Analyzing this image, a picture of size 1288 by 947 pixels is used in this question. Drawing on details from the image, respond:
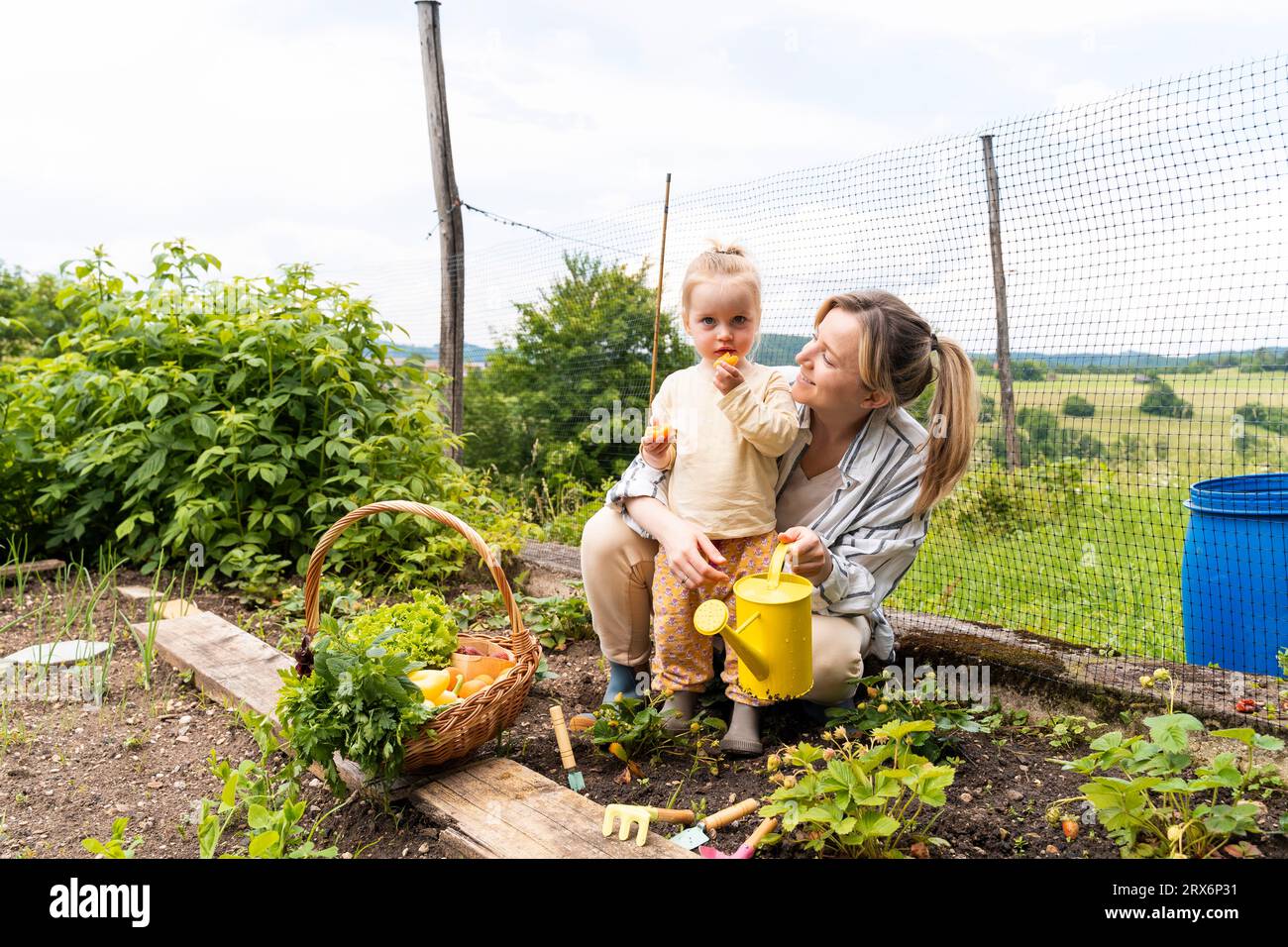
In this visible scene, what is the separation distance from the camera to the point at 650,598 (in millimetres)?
2416

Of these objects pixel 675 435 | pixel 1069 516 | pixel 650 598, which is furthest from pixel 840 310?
pixel 1069 516

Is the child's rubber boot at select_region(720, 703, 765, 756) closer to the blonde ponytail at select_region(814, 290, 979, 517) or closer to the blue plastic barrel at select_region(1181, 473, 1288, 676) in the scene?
the blonde ponytail at select_region(814, 290, 979, 517)

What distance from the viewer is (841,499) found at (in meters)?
2.28

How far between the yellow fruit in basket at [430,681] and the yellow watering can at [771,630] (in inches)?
24.2

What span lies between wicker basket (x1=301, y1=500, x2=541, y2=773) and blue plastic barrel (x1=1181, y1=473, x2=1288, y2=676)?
209cm

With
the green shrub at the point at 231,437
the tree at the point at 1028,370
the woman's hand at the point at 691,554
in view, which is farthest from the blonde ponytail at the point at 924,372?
the tree at the point at 1028,370

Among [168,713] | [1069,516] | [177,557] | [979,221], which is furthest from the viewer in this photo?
[1069,516]

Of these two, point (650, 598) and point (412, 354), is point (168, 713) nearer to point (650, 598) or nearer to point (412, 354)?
point (650, 598)

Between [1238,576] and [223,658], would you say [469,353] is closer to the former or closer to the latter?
[223,658]

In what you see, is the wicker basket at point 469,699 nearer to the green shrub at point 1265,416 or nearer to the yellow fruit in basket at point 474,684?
the yellow fruit in basket at point 474,684

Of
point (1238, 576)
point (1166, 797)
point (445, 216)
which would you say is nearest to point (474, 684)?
point (1166, 797)

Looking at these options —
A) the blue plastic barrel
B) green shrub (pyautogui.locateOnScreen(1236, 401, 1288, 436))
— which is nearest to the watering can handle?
the blue plastic barrel

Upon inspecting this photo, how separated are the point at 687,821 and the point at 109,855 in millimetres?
1016

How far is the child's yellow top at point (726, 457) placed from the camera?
2.14 metres
